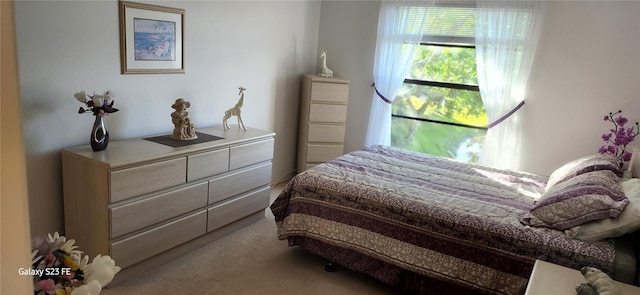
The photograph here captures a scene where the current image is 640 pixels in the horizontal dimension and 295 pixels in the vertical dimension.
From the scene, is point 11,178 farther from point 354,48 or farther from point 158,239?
point 354,48

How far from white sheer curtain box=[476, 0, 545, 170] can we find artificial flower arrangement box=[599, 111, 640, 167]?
68 cm

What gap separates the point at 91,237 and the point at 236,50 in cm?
191

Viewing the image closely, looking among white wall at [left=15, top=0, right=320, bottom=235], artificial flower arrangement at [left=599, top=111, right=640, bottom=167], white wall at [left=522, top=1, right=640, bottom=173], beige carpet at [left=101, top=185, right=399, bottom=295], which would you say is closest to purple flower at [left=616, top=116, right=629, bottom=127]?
artificial flower arrangement at [left=599, top=111, right=640, bottom=167]

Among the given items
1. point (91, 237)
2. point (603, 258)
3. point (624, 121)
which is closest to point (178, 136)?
point (91, 237)

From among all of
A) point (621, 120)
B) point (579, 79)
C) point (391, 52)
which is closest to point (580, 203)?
point (621, 120)

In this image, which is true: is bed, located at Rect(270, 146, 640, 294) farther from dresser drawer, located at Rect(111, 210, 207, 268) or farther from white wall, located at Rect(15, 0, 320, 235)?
white wall, located at Rect(15, 0, 320, 235)

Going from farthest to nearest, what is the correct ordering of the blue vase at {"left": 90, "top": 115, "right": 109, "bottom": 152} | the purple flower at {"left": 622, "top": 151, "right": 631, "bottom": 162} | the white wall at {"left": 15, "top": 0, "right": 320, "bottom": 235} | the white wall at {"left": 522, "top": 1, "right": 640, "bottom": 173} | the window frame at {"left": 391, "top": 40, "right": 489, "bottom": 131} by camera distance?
the window frame at {"left": 391, "top": 40, "right": 489, "bottom": 131} → the white wall at {"left": 522, "top": 1, "right": 640, "bottom": 173} → the purple flower at {"left": 622, "top": 151, "right": 631, "bottom": 162} → the blue vase at {"left": 90, "top": 115, "right": 109, "bottom": 152} → the white wall at {"left": 15, "top": 0, "right": 320, "bottom": 235}

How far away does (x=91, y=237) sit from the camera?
2426mm

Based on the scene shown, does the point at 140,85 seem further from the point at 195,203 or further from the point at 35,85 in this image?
the point at 195,203

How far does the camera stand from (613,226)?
2.02 m

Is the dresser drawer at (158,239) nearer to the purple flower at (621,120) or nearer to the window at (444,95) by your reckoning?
the window at (444,95)

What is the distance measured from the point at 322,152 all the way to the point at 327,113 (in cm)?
42

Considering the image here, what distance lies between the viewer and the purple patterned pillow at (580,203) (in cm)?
206

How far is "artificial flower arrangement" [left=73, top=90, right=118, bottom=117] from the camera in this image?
2.42 metres
